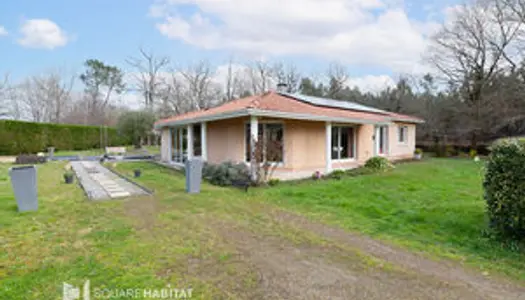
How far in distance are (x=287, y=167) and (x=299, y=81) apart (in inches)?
1127

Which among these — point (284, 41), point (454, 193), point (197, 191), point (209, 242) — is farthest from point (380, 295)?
point (284, 41)

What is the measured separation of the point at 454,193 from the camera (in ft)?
27.2

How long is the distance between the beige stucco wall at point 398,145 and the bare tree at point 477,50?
213 inches

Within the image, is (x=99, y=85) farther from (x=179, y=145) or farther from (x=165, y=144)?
(x=179, y=145)

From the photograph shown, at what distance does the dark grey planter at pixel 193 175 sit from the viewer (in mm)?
8192

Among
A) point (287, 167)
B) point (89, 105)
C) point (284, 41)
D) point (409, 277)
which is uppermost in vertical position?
point (284, 41)

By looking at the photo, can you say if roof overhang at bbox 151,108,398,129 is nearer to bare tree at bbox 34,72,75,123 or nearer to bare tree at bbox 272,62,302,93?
bare tree at bbox 272,62,302,93

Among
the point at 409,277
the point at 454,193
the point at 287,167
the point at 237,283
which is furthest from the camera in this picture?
the point at 287,167

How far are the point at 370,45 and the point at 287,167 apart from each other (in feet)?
54.3

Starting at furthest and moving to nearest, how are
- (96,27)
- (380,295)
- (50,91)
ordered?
(50,91) < (96,27) < (380,295)

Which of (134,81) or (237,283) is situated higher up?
(134,81)

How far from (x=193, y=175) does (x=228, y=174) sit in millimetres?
2003

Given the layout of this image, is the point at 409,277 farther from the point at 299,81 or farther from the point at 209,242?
the point at 299,81

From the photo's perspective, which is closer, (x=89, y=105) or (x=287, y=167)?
(x=287, y=167)
